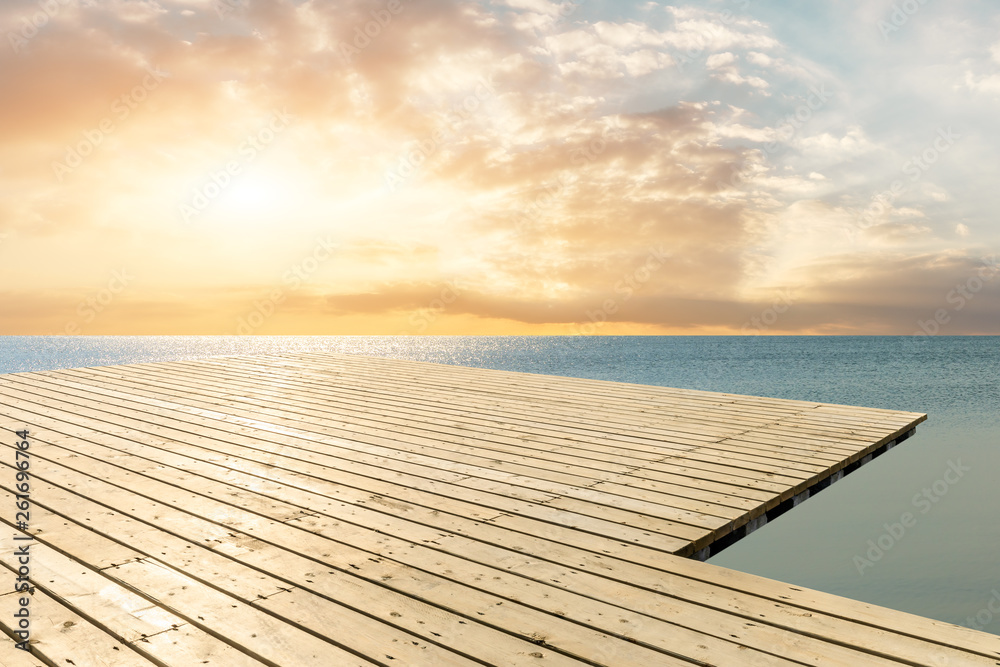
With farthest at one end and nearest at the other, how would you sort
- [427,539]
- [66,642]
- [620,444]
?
1. [620,444]
2. [427,539]
3. [66,642]

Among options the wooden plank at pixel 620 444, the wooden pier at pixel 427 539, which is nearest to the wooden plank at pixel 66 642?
the wooden pier at pixel 427 539

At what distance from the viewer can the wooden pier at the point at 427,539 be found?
5.75 ft

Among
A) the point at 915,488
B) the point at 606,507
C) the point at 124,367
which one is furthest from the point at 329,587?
the point at 915,488

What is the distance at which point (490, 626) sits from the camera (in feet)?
6.04

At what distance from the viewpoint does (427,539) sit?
8.25 ft

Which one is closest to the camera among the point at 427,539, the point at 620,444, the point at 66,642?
the point at 66,642

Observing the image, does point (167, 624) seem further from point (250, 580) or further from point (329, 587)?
point (329, 587)

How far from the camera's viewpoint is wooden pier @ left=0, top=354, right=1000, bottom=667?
1.75 meters

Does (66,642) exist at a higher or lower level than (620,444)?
lower

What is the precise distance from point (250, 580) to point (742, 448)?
3232 mm

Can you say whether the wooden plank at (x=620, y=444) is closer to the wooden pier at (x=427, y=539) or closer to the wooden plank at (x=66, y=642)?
the wooden pier at (x=427, y=539)

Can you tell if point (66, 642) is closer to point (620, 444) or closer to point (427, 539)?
point (427, 539)

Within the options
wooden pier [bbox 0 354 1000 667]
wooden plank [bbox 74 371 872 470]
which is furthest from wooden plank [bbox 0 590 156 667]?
wooden plank [bbox 74 371 872 470]

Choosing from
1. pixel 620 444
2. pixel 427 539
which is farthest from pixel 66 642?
pixel 620 444
